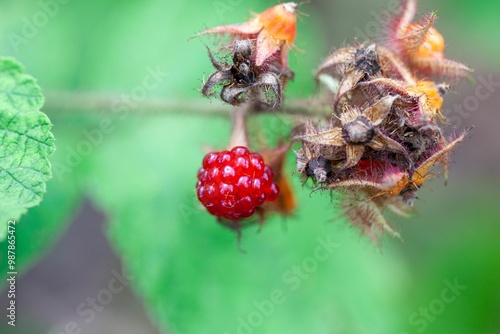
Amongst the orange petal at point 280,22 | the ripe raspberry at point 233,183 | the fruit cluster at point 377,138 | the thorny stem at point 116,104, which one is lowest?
the thorny stem at point 116,104

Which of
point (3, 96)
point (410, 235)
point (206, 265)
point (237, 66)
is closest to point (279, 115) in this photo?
point (237, 66)

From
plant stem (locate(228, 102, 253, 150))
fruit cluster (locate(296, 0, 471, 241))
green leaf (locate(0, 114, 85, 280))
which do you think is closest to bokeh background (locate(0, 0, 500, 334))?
green leaf (locate(0, 114, 85, 280))

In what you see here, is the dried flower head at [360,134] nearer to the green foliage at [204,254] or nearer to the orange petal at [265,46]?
the orange petal at [265,46]

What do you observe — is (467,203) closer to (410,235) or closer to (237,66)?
(410,235)

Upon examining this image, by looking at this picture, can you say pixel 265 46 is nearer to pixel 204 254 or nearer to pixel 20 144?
pixel 20 144

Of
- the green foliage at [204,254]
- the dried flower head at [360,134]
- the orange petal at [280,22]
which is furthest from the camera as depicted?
the green foliage at [204,254]

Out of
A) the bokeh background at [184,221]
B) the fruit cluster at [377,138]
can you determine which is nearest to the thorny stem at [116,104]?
the bokeh background at [184,221]
